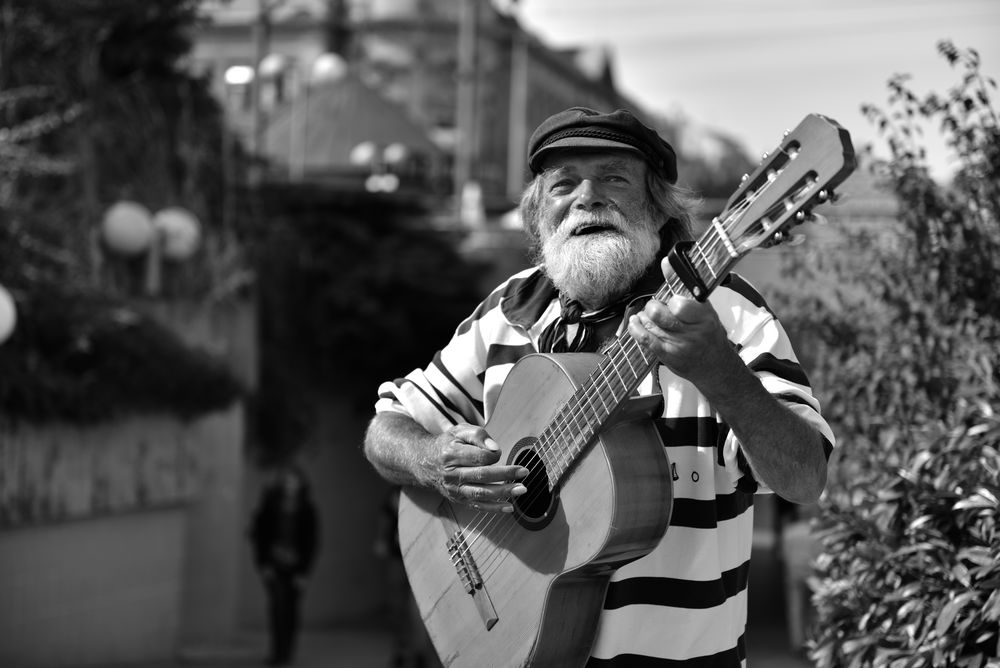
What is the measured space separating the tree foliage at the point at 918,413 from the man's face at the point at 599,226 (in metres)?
0.99

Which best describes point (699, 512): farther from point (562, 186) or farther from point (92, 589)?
point (92, 589)

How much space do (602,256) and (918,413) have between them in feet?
5.81

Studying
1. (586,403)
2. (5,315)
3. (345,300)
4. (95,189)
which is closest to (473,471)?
(586,403)

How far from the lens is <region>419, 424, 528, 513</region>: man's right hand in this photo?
2758 mm

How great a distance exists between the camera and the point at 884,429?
414 centimetres

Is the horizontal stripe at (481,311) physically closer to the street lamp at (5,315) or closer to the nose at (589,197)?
the nose at (589,197)

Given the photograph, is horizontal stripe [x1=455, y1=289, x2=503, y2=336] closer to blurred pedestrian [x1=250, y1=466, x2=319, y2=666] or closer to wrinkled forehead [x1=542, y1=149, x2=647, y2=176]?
wrinkled forehead [x1=542, y1=149, x2=647, y2=176]

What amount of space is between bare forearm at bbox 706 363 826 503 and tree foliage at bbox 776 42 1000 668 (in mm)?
777

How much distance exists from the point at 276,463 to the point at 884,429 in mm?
9669

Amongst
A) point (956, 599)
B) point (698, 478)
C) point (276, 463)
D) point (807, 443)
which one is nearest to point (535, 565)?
point (698, 478)

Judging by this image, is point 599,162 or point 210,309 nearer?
point 599,162

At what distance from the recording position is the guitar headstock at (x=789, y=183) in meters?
2.11

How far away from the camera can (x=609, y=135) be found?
278cm

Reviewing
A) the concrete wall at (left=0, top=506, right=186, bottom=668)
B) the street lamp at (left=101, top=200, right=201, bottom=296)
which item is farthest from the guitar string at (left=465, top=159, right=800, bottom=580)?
the street lamp at (left=101, top=200, right=201, bottom=296)
